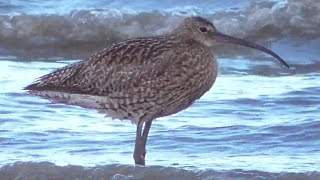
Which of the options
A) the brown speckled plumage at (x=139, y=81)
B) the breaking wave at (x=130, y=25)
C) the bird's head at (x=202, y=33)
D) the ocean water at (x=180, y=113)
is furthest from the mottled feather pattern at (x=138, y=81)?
the breaking wave at (x=130, y=25)

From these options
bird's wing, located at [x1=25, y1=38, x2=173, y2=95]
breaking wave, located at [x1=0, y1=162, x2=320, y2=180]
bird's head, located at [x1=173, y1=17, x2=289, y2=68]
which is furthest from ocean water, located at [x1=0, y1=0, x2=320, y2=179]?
bird's head, located at [x1=173, y1=17, x2=289, y2=68]

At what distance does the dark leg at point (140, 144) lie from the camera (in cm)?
851

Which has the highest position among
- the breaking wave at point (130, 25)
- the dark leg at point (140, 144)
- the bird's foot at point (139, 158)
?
the breaking wave at point (130, 25)

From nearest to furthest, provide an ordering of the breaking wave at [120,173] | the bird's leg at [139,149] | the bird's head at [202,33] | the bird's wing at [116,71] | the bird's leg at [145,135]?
the breaking wave at [120,173] < the bird's leg at [139,149] < the bird's leg at [145,135] < the bird's wing at [116,71] < the bird's head at [202,33]

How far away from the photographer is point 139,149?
8.61 metres

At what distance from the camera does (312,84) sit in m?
11.2

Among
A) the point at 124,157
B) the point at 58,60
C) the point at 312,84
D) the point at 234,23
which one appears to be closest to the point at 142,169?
the point at 124,157

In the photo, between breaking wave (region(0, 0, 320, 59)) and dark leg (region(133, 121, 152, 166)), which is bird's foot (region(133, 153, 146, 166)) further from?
breaking wave (region(0, 0, 320, 59))

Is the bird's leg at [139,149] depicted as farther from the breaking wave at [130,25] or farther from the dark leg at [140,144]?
the breaking wave at [130,25]

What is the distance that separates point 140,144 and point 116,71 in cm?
55

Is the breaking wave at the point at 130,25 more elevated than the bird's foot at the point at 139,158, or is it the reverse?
the breaking wave at the point at 130,25

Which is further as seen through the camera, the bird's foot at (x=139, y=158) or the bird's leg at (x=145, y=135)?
the bird's leg at (x=145, y=135)

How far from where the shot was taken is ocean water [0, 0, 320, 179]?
8.32 m

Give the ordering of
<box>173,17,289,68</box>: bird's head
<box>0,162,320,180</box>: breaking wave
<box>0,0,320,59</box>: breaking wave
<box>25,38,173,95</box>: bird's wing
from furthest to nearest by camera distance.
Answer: <box>0,0,320,59</box>: breaking wave, <box>173,17,289,68</box>: bird's head, <box>25,38,173,95</box>: bird's wing, <box>0,162,320,180</box>: breaking wave
